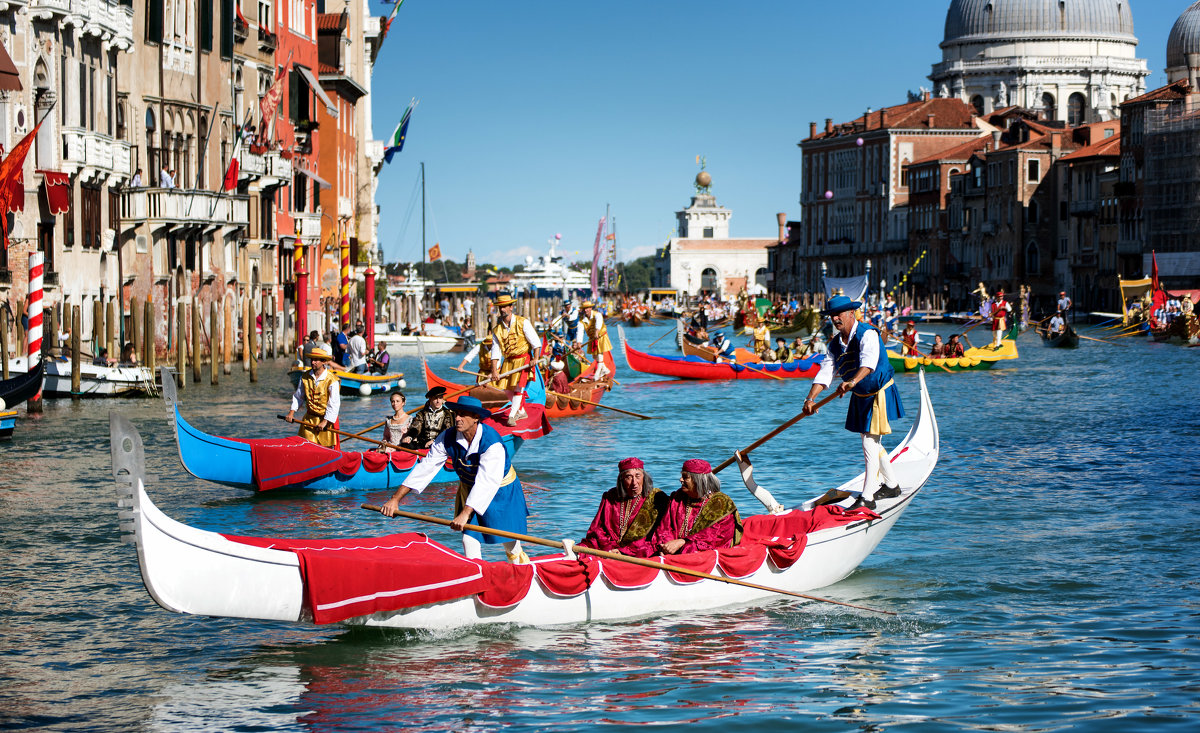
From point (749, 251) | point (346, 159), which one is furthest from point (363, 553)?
point (749, 251)

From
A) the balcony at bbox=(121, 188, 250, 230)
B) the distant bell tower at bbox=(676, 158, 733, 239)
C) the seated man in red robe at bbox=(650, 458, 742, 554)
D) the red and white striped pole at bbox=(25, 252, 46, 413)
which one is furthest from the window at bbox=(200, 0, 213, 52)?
the distant bell tower at bbox=(676, 158, 733, 239)

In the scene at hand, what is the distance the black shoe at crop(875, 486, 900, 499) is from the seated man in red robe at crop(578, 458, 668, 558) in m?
1.90

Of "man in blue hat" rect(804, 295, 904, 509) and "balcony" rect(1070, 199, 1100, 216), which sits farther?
"balcony" rect(1070, 199, 1100, 216)

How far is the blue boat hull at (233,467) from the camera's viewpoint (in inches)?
546

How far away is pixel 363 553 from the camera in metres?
8.67

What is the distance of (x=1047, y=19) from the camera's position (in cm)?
10444

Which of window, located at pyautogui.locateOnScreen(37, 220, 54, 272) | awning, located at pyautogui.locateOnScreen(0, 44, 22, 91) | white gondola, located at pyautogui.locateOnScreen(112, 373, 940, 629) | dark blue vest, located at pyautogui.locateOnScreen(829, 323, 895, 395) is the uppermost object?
awning, located at pyautogui.locateOnScreen(0, 44, 22, 91)

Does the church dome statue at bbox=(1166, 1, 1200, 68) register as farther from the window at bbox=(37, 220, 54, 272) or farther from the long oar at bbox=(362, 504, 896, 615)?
the long oar at bbox=(362, 504, 896, 615)

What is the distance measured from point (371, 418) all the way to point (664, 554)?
48.1 ft

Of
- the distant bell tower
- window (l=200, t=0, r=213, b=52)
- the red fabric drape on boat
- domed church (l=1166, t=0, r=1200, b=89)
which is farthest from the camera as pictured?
the distant bell tower

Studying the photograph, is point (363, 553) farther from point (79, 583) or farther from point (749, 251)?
point (749, 251)

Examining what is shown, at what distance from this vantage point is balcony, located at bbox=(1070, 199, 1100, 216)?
70500 millimetres

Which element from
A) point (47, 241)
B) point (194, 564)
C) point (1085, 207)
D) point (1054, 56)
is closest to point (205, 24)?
point (47, 241)

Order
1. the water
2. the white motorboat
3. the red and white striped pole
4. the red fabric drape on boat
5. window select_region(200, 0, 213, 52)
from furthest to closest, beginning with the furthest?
window select_region(200, 0, 213, 52) < the white motorboat < the red and white striped pole < the red fabric drape on boat < the water
